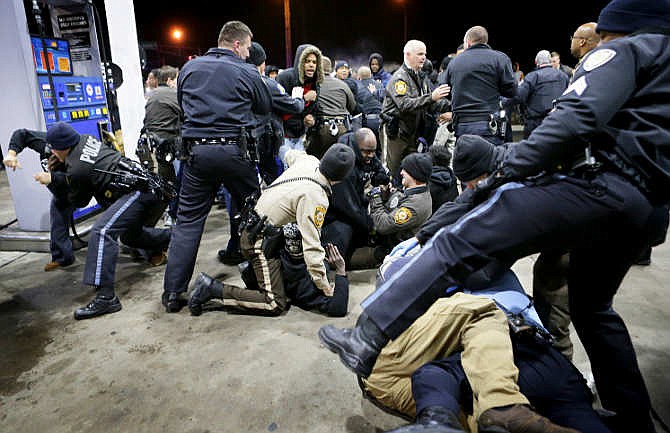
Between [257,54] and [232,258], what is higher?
[257,54]

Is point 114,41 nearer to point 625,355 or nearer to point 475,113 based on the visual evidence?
point 475,113

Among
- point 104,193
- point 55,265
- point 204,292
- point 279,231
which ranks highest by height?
point 104,193

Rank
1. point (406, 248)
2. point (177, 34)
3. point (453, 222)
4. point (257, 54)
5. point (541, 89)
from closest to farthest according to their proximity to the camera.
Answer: point (453, 222), point (406, 248), point (257, 54), point (541, 89), point (177, 34)

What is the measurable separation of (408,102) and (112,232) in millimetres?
2879

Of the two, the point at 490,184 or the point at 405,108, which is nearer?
the point at 490,184

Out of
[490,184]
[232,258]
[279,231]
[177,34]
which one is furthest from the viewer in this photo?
[177,34]

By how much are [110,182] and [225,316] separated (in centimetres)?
129

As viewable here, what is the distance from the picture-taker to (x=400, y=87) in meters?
4.39

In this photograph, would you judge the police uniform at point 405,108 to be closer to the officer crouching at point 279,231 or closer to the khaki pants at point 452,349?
the officer crouching at point 279,231

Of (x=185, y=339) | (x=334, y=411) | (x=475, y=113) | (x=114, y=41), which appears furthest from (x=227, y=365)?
(x=114, y=41)

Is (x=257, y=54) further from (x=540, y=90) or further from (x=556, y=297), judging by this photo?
(x=556, y=297)

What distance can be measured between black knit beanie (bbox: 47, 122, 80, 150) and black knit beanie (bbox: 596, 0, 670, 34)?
309 centimetres

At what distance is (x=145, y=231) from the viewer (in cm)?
366

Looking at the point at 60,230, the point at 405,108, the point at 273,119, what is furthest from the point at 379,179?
the point at 60,230
